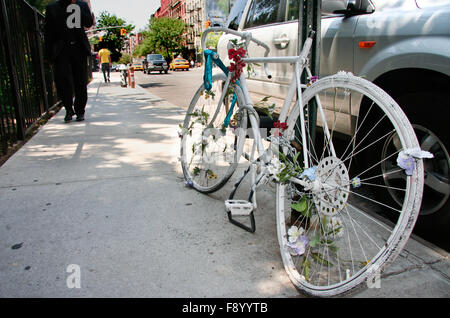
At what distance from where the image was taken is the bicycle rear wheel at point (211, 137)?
2994 millimetres

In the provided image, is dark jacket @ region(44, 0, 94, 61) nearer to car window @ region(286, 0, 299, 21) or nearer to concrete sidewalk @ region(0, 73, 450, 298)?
concrete sidewalk @ region(0, 73, 450, 298)

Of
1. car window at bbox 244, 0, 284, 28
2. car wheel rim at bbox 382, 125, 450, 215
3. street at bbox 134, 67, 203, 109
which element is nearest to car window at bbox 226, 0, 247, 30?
car window at bbox 244, 0, 284, 28

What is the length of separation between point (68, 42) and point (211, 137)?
13.7 ft

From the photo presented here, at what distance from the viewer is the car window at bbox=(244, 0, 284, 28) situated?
4.24m

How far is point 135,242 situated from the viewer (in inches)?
93.7

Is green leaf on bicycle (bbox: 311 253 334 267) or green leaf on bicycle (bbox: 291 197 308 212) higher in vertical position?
green leaf on bicycle (bbox: 291 197 308 212)

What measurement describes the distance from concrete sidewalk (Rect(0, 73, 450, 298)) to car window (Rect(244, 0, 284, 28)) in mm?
2030

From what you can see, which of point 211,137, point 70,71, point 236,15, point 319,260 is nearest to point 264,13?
point 236,15

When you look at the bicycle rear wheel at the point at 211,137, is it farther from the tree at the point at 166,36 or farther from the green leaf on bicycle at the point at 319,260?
the tree at the point at 166,36

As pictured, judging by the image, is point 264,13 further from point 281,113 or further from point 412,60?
point 281,113

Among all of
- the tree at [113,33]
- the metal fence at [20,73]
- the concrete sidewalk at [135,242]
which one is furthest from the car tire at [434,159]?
the tree at [113,33]

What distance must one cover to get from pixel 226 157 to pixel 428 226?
1559 millimetres

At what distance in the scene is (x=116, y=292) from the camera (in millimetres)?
1873
